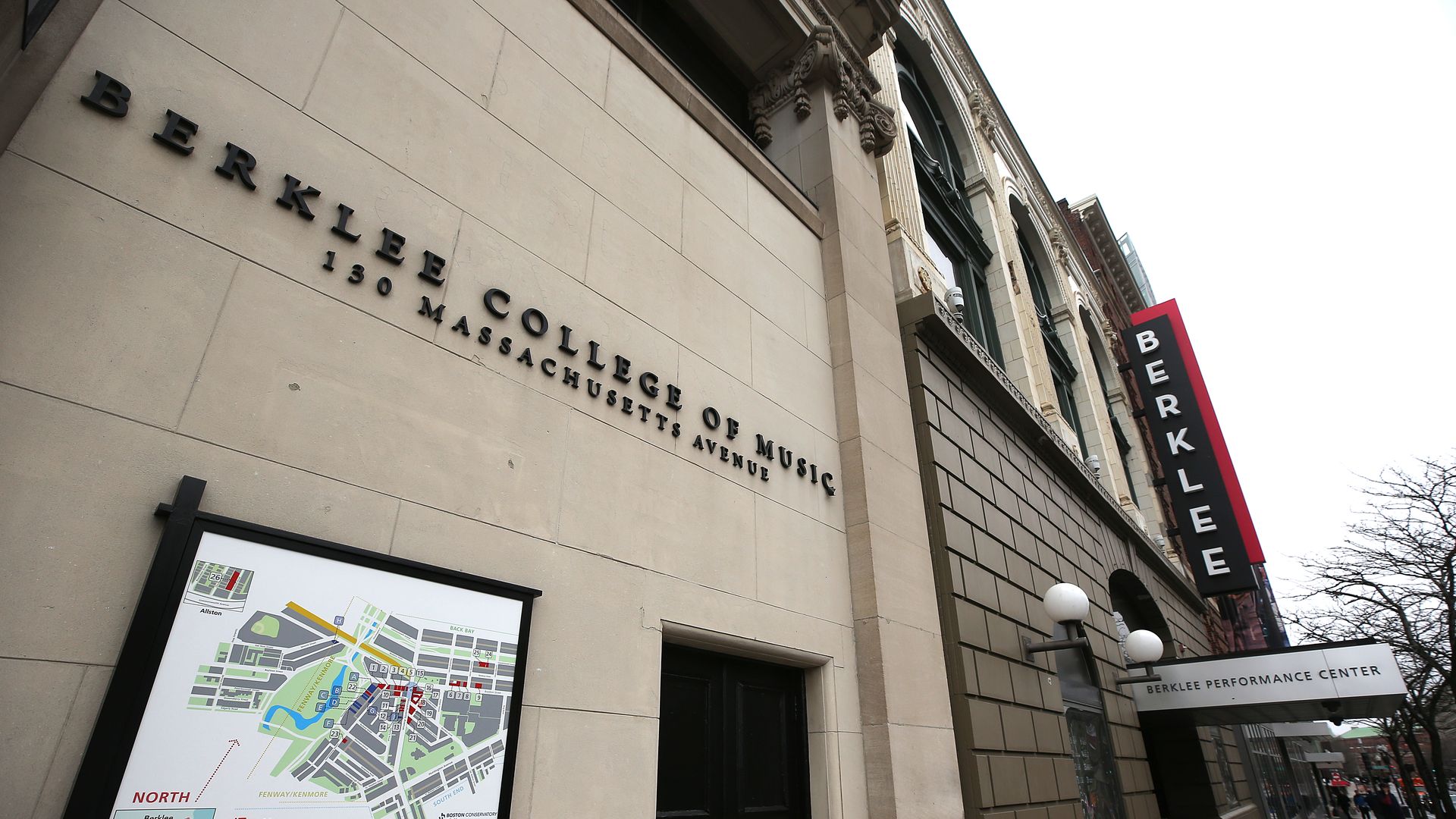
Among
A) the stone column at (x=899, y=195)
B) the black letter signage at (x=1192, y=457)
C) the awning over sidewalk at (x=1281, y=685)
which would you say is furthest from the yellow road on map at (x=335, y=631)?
the black letter signage at (x=1192, y=457)

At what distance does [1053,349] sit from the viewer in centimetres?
1988

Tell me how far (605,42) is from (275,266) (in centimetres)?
433

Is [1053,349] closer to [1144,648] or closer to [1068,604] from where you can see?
[1144,648]

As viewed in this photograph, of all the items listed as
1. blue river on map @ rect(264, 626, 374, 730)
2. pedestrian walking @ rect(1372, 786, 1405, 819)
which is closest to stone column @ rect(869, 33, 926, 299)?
blue river on map @ rect(264, 626, 374, 730)

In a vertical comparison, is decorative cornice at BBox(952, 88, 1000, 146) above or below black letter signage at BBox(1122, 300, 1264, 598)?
above

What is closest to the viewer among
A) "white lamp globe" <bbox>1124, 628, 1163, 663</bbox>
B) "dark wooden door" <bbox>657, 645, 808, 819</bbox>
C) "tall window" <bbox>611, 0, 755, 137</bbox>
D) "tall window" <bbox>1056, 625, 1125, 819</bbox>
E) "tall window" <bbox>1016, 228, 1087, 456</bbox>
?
"dark wooden door" <bbox>657, 645, 808, 819</bbox>

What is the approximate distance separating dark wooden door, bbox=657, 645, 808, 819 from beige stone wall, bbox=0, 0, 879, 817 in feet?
0.81

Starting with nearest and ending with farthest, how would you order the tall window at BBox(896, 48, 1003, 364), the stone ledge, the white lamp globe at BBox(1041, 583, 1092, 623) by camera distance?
the stone ledge, the white lamp globe at BBox(1041, 583, 1092, 623), the tall window at BBox(896, 48, 1003, 364)

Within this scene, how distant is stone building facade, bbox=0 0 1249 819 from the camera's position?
297cm

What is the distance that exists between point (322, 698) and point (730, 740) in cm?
312

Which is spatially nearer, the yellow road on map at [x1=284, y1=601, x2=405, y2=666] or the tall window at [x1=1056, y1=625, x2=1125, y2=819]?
the yellow road on map at [x1=284, y1=601, x2=405, y2=666]

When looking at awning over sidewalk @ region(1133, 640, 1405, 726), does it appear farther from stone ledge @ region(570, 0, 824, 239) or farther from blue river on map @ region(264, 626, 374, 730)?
Answer: blue river on map @ region(264, 626, 374, 730)

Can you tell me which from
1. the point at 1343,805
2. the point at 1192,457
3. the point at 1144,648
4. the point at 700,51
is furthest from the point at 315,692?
the point at 1343,805

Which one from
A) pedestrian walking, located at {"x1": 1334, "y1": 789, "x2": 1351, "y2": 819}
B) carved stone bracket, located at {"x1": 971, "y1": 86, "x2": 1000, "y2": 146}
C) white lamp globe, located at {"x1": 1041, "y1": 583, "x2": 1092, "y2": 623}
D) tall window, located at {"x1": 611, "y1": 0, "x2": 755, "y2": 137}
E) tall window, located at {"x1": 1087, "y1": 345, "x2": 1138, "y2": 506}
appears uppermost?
carved stone bracket, located at {"x1": 971, "y1": 86, "x2": 1000, "y2": 146}
